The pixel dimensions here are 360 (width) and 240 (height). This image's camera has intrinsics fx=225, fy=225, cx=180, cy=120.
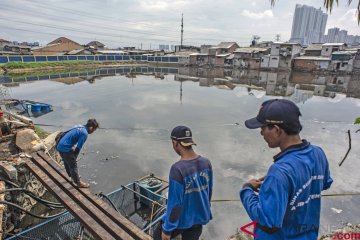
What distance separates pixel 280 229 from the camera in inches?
68.7

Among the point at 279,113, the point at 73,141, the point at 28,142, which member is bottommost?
the point at 28,142

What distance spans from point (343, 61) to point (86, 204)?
58187 millimetres

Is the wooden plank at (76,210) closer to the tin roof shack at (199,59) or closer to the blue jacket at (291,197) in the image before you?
the blue jacket at (291,197)

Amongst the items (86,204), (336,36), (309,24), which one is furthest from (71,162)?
(309,24)

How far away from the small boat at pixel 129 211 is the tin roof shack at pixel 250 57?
56.5 m

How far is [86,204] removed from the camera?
4.79 meters

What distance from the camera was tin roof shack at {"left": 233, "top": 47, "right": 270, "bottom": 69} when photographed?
188ft

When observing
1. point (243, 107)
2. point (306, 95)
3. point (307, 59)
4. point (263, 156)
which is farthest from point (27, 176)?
point (307, 59)

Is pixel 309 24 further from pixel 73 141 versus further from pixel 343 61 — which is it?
pixel 73 141

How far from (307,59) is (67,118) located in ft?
175

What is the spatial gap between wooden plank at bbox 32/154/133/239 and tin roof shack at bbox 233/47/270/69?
192ft

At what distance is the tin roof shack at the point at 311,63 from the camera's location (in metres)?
49.4

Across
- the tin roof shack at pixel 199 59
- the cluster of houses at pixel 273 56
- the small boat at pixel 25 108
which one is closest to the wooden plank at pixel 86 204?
the small boat at pixel 25 108

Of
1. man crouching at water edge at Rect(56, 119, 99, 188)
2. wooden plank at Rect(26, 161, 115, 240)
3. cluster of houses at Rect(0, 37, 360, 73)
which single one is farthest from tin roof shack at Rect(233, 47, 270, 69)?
wooden plank at Rect(26, 161, 115, 240)
